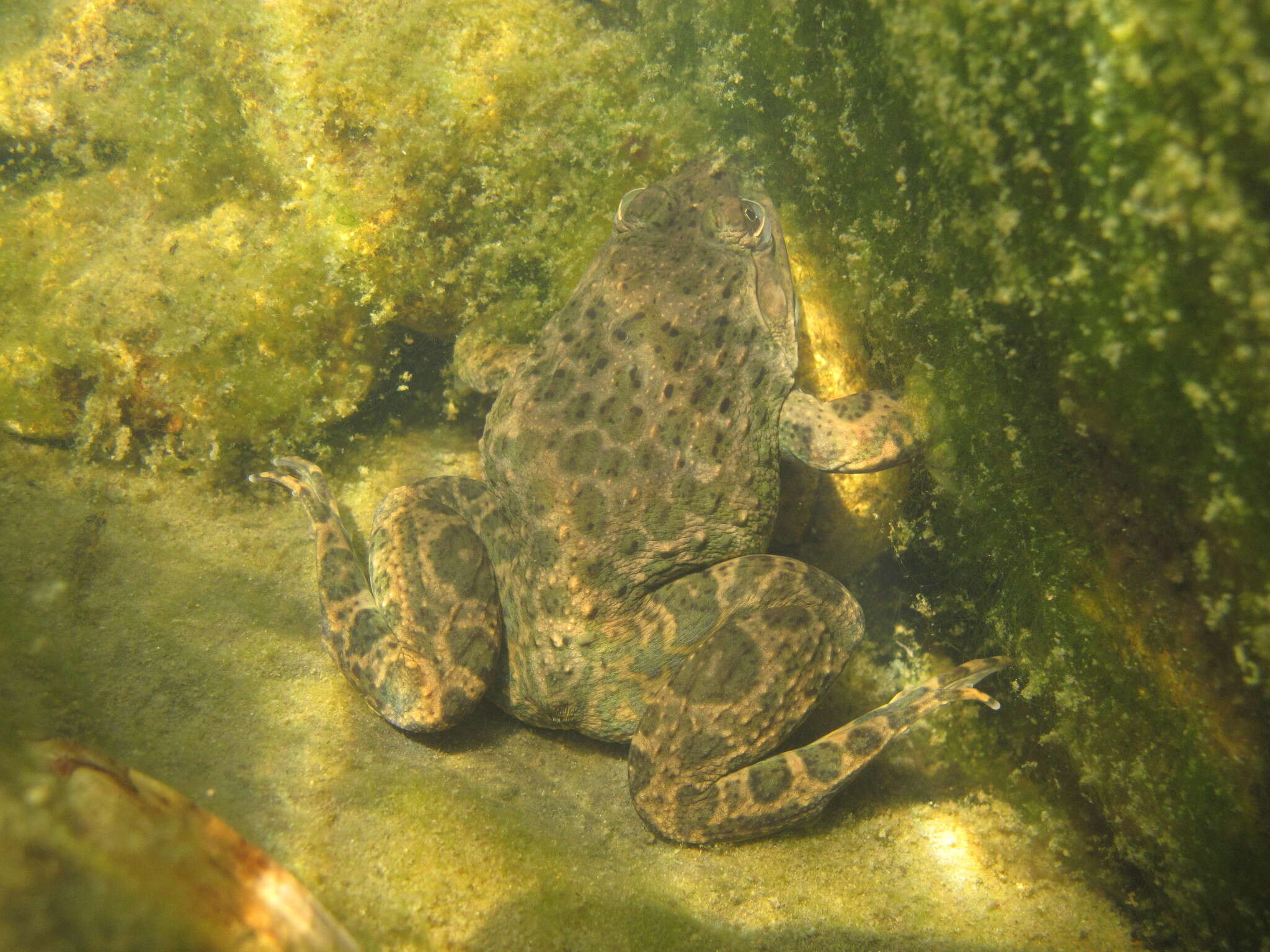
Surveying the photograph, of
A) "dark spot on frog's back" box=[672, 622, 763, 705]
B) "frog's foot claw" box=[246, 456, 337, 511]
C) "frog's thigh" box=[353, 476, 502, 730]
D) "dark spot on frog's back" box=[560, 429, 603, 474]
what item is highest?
"dark spot on frog's back" box=[560, 429, 603, 474]

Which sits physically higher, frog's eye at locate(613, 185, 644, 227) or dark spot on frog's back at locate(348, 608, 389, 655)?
frog's eye at locate(613, 185, 644, 227)

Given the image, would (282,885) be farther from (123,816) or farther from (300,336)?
(300,336)

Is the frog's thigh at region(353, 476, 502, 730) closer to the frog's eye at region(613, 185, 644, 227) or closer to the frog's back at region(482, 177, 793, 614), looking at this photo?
the frog's back at region(482, 177, 793, 614)

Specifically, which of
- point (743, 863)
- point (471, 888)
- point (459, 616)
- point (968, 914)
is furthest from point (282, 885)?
point (968, 914)

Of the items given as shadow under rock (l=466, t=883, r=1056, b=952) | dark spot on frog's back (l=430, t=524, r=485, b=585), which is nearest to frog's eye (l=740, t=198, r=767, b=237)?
→ dark spot on frog's back (l=430, t=524, r=485, b=585)

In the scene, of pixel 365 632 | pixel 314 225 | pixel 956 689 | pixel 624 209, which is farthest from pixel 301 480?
pixel 956 689

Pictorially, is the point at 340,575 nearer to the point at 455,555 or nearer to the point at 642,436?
the point at 455,555
